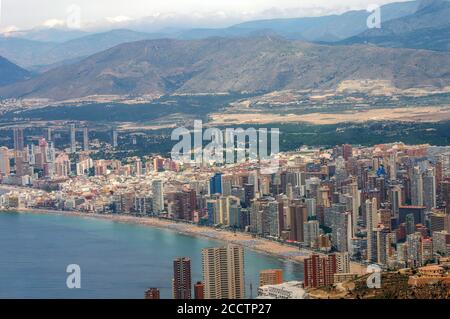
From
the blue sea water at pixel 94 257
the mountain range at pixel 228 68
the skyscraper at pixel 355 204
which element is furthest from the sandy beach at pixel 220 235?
the mountain range at pixel 228 68

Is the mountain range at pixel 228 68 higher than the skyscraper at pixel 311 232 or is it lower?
higher

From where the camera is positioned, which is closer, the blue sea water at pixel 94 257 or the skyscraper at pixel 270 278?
the skyscraper at pixel 270 278

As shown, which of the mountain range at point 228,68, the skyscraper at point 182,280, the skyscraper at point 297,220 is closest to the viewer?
the skyscraper at point 182,280

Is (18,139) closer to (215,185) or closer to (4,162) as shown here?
(4,162)

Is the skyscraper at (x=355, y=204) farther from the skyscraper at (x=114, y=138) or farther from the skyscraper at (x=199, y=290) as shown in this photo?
the skyscraper at (x=114, y=138)

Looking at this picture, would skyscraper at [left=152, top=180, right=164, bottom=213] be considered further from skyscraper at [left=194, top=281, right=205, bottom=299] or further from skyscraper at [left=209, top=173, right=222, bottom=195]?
skyscraper at [left=194, top=281, right=205, bottom=299]

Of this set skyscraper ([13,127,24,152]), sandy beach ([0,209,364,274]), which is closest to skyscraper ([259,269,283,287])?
sandy beach ([0,209,364,274])
